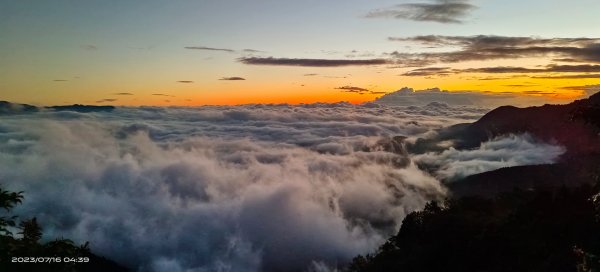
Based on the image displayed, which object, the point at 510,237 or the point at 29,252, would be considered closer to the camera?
the point at 29,252

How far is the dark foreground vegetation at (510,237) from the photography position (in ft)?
89.1

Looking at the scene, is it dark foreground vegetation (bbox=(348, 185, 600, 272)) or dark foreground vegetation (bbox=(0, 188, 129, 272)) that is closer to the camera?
dark foreground vegetation (bbox=(0, 188, 129, 272))

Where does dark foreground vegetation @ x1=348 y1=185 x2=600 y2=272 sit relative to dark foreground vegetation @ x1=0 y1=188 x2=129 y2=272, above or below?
below

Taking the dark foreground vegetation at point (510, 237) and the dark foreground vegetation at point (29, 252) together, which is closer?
the dark foreground vegetation at point (29, 252)

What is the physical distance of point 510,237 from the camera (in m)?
33.3

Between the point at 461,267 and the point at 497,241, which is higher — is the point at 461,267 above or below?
below

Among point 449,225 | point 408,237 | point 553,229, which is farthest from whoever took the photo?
point 408,237

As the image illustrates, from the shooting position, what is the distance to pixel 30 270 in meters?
14.4

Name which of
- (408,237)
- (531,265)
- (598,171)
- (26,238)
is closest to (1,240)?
(26,238)

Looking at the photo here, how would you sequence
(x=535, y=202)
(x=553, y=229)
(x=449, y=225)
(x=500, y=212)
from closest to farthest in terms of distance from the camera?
(x=553, y=229) → (x=535, y=202) → (x=449, y=225) → (x=500, y=212)

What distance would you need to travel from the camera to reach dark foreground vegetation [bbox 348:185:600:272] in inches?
1069

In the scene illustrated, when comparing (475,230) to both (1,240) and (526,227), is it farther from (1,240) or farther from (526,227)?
(1,240)

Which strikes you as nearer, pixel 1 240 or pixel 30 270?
pixel 1 240

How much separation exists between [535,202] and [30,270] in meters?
37.6
